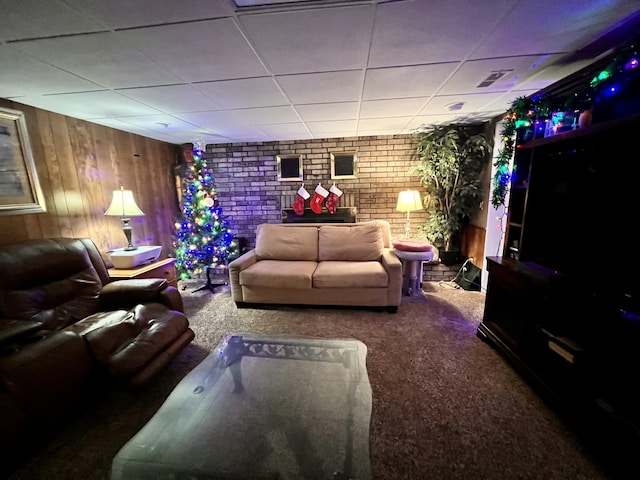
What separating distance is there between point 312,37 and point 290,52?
19cm

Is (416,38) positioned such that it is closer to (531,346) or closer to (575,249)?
(575,249)

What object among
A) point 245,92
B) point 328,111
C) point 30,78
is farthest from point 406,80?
point 30,78

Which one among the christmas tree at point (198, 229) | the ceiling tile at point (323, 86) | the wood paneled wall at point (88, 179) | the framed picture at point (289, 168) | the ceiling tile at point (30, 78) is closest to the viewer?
the ceiling tile at point (30, 78)

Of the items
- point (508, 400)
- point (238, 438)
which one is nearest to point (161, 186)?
point (238, 438)

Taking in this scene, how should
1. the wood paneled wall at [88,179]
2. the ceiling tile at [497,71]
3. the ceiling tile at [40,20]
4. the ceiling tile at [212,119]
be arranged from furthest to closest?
the ceiling tile at [212,119] → the wood paneled wall at [88,179] → the ceiling tile at [497,71] → the ceiling tile at [40,20]

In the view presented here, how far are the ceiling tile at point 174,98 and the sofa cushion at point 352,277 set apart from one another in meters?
1.98

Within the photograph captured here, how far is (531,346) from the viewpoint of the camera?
172 centimetres

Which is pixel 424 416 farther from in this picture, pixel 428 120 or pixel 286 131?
pixel 286 131

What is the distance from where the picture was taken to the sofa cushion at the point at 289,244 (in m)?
A: 3.24

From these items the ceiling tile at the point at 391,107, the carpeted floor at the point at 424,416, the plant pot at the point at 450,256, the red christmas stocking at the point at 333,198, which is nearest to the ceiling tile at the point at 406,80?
the ceiling tile at the point at 391,107

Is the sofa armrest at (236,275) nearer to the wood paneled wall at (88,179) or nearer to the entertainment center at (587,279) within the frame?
the wood paneled wall at (88,179)

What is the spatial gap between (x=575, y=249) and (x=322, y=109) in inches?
90.9

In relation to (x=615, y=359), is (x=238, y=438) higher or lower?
lower

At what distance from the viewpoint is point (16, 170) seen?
6.95 feet
